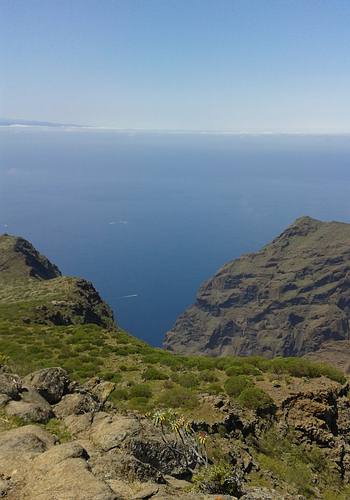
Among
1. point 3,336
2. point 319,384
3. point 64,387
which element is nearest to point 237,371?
point 319,384

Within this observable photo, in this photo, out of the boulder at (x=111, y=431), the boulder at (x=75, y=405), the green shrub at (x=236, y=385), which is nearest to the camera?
the boulder at (x=111, y=431)

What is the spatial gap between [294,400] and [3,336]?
25.8 m

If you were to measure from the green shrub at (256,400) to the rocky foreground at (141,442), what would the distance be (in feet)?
0.73

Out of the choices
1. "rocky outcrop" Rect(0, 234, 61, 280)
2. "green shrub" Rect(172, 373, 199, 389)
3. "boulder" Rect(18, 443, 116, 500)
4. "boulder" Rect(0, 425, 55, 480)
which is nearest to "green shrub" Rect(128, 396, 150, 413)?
"green shrub" Rect(172, 373, 199, 389)

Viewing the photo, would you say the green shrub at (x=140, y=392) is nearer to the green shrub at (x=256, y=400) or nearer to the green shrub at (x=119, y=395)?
the green shrub at (x=119, y=395)

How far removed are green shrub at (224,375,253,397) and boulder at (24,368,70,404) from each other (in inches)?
409

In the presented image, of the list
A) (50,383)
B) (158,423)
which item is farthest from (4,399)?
(158,423)

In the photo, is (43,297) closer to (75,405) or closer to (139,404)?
(139,404)

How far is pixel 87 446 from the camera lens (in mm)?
14109

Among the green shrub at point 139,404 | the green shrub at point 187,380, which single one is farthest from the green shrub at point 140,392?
the green shrub at point 187,380

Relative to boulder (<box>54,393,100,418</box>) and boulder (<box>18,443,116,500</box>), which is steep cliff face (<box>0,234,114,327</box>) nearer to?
Result: boulder (<box>54,393,100,418</box>)

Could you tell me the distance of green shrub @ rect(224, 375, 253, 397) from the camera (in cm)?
2589

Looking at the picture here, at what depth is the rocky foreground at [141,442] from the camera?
1130 centimetres

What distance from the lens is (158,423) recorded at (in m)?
17.6
